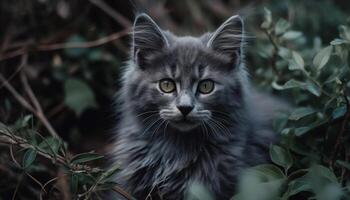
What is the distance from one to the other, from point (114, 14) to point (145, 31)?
165 centimetres

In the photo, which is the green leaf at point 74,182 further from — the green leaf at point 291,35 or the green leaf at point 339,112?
the green leaf at point 291,35

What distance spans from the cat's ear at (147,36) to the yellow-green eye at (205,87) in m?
0.31

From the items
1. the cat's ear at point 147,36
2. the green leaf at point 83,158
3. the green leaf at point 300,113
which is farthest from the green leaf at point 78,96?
the green leaf at point 300,113

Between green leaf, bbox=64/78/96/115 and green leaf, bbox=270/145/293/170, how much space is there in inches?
75.8

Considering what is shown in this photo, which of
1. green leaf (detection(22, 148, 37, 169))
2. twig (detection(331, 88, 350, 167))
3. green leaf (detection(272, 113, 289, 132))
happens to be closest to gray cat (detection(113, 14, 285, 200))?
green leaf (detection(272, 113, 289, 132))

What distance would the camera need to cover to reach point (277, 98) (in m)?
3.90

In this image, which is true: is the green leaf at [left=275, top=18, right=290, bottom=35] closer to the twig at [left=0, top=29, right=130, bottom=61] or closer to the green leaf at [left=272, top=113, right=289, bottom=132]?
the green leaf at [left=272, top=113, right=289, bottom=132]

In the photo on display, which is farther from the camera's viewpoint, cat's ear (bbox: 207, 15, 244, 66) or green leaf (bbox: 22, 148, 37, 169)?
cat's ear (bbox: 207, 15, 244, 66)

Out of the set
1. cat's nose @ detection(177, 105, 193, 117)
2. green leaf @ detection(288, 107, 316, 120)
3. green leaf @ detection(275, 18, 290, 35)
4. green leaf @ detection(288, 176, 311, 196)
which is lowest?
green leaf @ detection(288, 176, 311, 196)

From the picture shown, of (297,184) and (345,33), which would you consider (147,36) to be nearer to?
(345,33)

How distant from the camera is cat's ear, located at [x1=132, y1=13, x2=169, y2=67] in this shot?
318 cm

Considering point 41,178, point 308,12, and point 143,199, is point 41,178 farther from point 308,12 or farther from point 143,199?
point 308,12

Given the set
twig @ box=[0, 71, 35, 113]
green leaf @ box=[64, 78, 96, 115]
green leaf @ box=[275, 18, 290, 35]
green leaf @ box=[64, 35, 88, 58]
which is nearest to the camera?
green leaf @ box=[275, 18, 290, 35]

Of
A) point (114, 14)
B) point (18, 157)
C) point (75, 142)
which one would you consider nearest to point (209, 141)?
point (18, 157)
